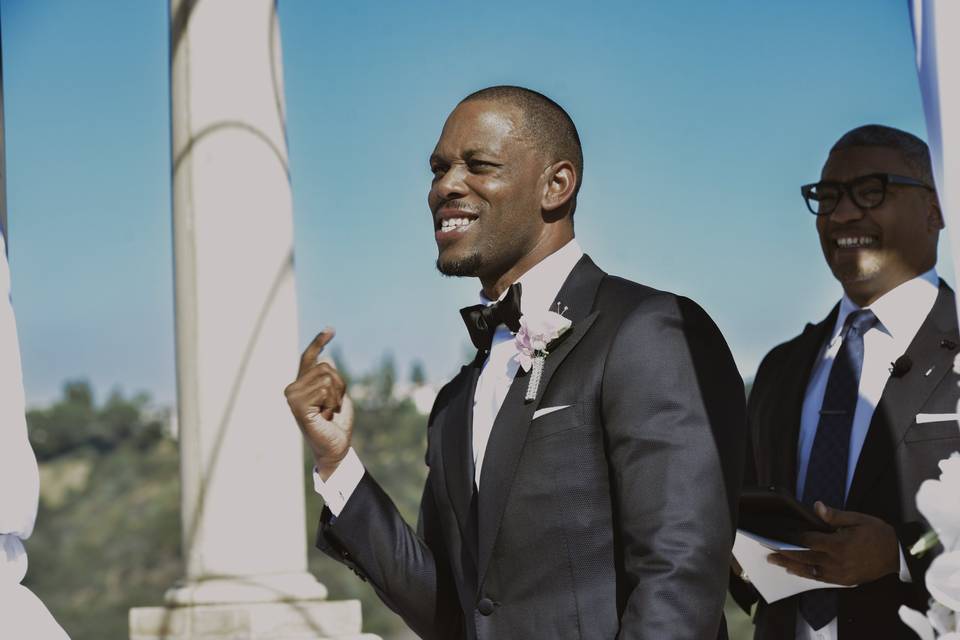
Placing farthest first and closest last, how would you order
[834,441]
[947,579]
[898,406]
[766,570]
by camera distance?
[834,441] → [898,406] → [766,570] → [947,579]

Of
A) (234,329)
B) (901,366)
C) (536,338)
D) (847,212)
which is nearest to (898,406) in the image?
(901,366)

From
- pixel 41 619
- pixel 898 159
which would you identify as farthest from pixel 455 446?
pixel 898 159

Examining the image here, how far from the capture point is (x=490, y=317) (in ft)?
16.5

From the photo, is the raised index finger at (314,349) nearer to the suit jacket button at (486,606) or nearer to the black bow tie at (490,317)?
the black bow tie at (490,317)

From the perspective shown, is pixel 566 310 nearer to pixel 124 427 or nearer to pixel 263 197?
pixel 263 197

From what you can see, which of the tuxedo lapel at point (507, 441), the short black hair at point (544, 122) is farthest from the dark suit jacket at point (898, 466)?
the short black hair at point (544, 122)

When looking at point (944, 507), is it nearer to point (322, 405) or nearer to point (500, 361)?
point (500, 361)

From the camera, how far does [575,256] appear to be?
16.7 ft

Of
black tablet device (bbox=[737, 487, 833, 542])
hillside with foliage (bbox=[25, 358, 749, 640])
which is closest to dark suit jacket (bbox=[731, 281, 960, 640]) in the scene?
black tablet device (bbox=[737, 487, 833, 542])

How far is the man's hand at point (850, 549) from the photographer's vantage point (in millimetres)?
4938

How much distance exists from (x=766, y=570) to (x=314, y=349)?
191 centimetres

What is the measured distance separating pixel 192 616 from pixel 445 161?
479 centimetres

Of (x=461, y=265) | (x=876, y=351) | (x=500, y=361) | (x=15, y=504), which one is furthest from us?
(x=876, y=351)

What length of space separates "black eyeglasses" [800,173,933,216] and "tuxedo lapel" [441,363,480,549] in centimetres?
187
